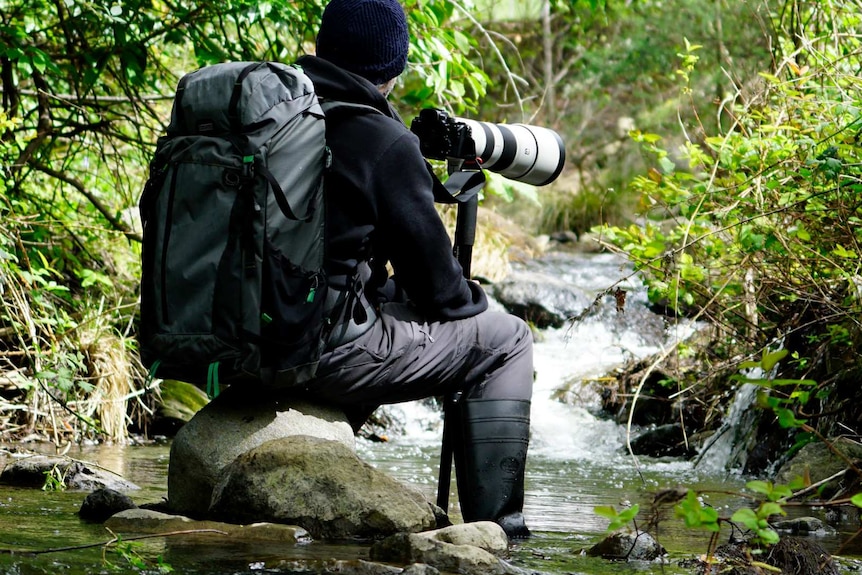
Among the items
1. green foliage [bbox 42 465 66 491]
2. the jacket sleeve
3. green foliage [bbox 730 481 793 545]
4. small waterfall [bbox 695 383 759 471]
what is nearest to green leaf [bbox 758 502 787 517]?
green foliage [bbox 730 481 793 545]

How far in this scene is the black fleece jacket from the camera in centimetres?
279

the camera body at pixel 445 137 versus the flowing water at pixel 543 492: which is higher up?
the camera body at pixel 445 137

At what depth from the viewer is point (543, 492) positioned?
14.4ft

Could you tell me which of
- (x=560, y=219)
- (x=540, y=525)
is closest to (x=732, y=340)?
(x=540, y=525)

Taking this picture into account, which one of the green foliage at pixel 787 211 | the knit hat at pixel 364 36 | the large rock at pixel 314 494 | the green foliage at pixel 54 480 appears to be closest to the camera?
the large rock at pixel 314 494

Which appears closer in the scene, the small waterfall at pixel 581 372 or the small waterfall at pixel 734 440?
the small waterfall at pixel 734 440

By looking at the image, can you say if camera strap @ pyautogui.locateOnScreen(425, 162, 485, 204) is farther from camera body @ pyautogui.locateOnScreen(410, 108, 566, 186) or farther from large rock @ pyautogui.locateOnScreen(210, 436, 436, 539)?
large rock @ pyautogui.locateOnScreen(210, 436, 436, 539)

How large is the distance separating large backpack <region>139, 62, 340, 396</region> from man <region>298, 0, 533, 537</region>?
0.14m

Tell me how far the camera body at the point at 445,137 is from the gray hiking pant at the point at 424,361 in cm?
48

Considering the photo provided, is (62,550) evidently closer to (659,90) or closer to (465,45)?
(465,45)

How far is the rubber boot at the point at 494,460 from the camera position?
3.02 metres

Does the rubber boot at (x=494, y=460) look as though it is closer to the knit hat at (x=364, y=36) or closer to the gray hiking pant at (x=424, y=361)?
the gray hiking pant at (x=424, y=361)

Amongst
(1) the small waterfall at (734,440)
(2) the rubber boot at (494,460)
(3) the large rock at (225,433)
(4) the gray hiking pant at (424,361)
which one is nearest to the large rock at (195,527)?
(3) the large rock at (225,433)

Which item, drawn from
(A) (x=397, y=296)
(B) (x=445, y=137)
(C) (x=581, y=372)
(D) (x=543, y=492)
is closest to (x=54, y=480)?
(A) (x=397, y=296)
